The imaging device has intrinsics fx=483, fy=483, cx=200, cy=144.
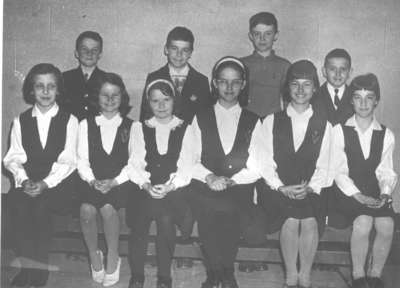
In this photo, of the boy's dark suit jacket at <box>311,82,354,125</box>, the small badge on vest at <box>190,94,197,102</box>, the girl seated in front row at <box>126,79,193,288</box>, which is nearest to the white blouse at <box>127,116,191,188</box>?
the girl seated in front row at <box>126,79,193,288</box>

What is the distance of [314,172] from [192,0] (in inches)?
31.3

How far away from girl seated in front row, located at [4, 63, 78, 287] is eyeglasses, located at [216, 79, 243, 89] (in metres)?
0.58

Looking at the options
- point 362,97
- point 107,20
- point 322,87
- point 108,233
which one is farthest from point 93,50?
point 362,97

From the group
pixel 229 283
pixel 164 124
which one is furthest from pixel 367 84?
pixel 229 283

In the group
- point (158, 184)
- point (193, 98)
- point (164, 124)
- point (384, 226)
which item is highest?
point (193, 98)

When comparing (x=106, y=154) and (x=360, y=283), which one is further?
(x=106, y=154)

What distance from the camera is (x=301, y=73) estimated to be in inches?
71.4

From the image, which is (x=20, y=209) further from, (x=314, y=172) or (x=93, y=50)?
(x=314, y=172)

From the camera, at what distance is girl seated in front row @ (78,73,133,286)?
1.75 metres

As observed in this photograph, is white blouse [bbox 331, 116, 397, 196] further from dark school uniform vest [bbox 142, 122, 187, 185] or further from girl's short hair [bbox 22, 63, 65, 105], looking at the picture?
girl's short hair [bbox 22, 63, 65, 105]

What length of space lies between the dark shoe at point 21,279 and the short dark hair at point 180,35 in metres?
1.01

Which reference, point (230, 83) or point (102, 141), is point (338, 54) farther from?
point (102, 141)

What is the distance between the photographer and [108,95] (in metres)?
1.87

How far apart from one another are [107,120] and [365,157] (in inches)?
38.4
